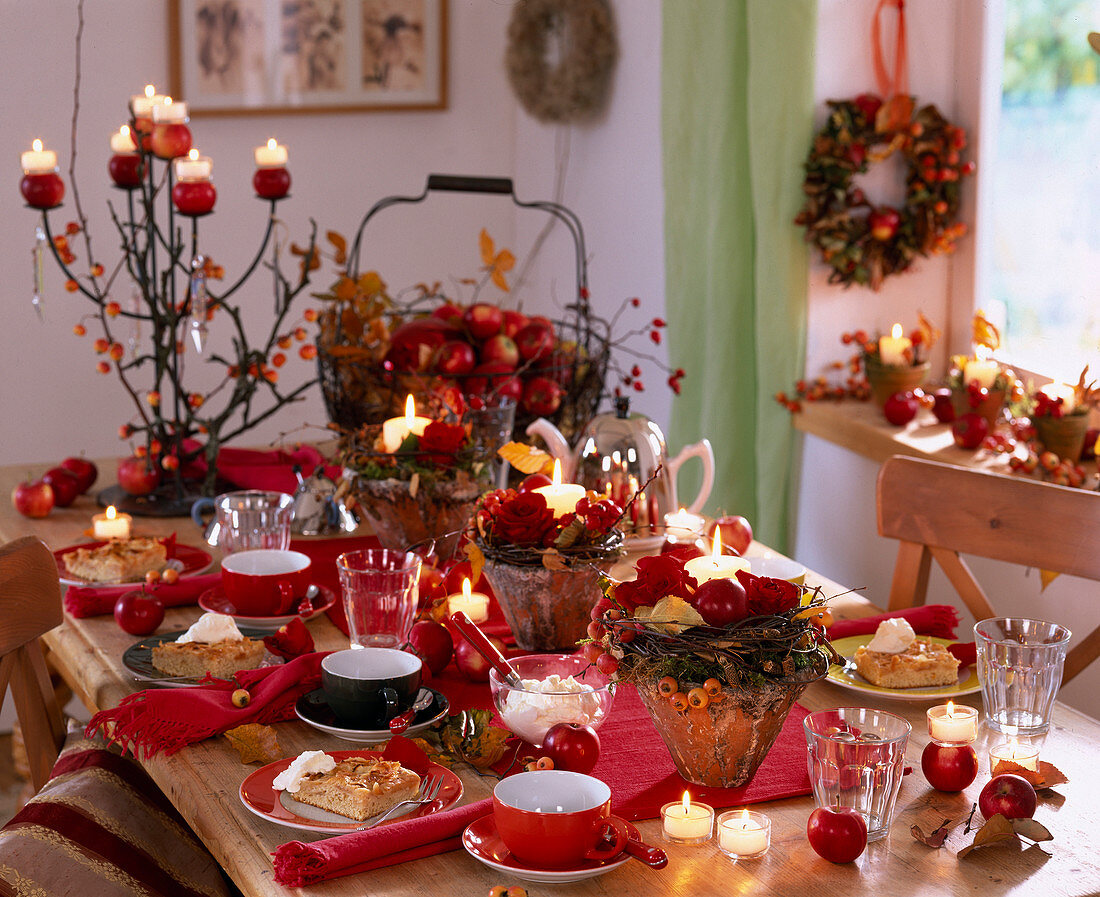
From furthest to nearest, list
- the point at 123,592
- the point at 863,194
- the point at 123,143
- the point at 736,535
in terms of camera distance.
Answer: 1. the point at 863,194
2. the point at 123,143
3. the point at 736,535
4. the point at 123,592

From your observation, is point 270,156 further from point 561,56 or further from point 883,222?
point 561,56

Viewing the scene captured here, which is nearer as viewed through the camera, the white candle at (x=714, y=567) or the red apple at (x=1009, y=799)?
the red apple at (x=1009, y=799)

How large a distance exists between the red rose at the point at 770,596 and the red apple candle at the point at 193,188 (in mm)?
1143

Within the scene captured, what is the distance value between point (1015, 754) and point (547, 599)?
495 millimetres

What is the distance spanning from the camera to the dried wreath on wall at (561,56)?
311 cm

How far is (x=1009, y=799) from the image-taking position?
100 centimetres

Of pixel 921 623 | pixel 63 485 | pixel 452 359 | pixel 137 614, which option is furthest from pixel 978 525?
pixel 63 485

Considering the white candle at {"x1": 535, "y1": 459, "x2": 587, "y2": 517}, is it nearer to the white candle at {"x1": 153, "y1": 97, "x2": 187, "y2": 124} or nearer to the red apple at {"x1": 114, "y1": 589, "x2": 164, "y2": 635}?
the red apple at {"x1": 114, "y1": 589, "x2": 164, "y2": 635}

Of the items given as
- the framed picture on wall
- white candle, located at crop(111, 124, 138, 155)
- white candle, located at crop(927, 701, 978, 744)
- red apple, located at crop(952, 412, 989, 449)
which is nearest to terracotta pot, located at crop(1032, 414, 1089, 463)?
red apple, located at crop(952, 412, 989, 449)

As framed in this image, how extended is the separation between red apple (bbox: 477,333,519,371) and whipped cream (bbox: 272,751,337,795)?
102 cm

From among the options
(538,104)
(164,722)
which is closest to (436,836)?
(164,722)

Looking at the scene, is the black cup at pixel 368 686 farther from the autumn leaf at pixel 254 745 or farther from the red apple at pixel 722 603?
the red apple at pixel 722 603

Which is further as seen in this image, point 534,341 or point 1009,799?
point 534,341

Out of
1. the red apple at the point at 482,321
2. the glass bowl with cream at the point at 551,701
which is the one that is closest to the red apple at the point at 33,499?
the red apple at the point at 482,321
